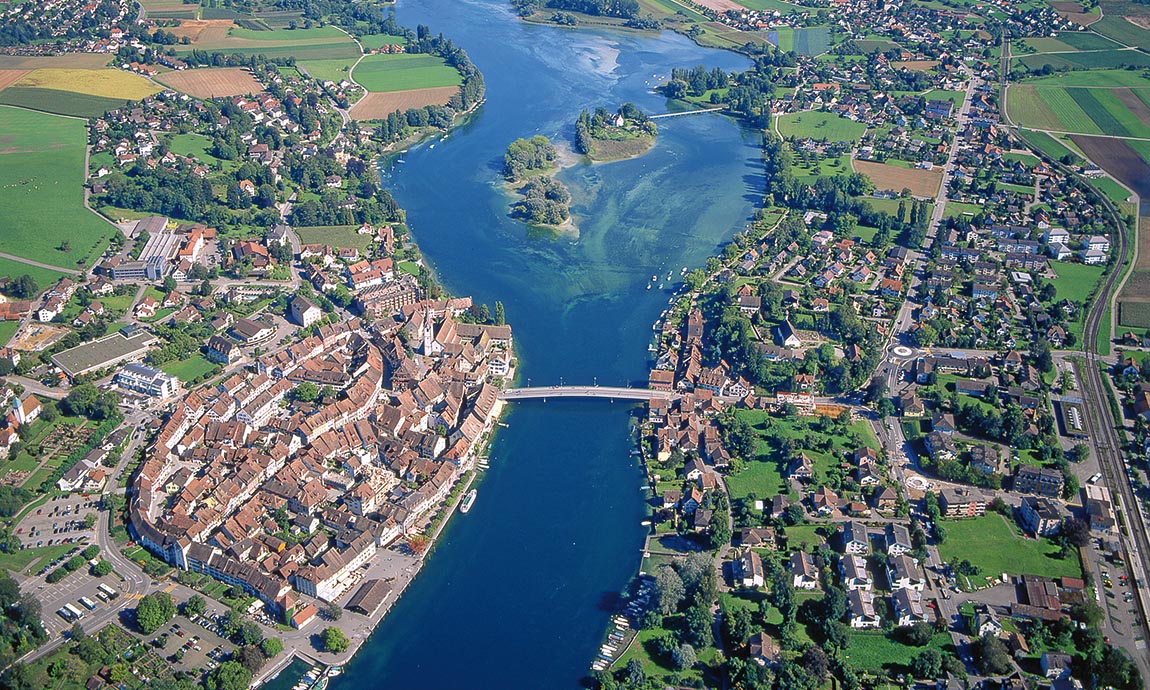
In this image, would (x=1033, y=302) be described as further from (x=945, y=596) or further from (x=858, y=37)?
(x=858, y=37)

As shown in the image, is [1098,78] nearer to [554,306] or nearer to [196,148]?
[554,306]

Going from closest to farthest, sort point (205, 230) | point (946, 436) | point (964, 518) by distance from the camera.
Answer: point (964, 518)
point (946, 436)
point (205, 230)

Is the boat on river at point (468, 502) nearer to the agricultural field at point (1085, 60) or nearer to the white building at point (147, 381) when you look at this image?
the white building at point (147, 381)

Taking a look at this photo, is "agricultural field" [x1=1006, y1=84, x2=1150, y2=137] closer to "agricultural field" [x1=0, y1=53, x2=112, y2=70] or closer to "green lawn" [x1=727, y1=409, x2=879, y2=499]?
"green lawn" [x1=727, y1=409, x2=879, y2=499]

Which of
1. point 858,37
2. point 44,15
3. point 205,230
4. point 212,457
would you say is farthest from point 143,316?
point 858,37

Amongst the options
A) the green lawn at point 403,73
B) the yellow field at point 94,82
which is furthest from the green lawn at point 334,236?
the yellow field at point 94,82

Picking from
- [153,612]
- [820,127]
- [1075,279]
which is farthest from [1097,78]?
[153,612]
